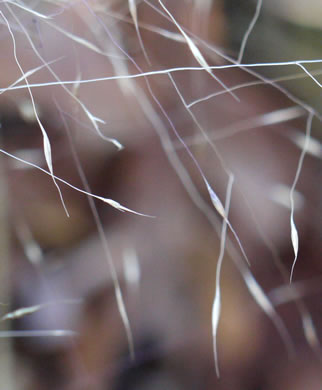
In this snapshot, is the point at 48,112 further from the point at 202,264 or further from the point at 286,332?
the point at 286,332

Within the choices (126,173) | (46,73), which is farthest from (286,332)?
(46,73)

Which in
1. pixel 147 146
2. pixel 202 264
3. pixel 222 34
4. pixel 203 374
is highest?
pixel 222 34

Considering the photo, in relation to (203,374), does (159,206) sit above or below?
Result: above

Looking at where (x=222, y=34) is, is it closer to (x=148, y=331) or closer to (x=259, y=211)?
(x=259, y=211)

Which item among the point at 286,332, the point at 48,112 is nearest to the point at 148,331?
the point at 286,332

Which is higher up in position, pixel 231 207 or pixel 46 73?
pixel 46 73
